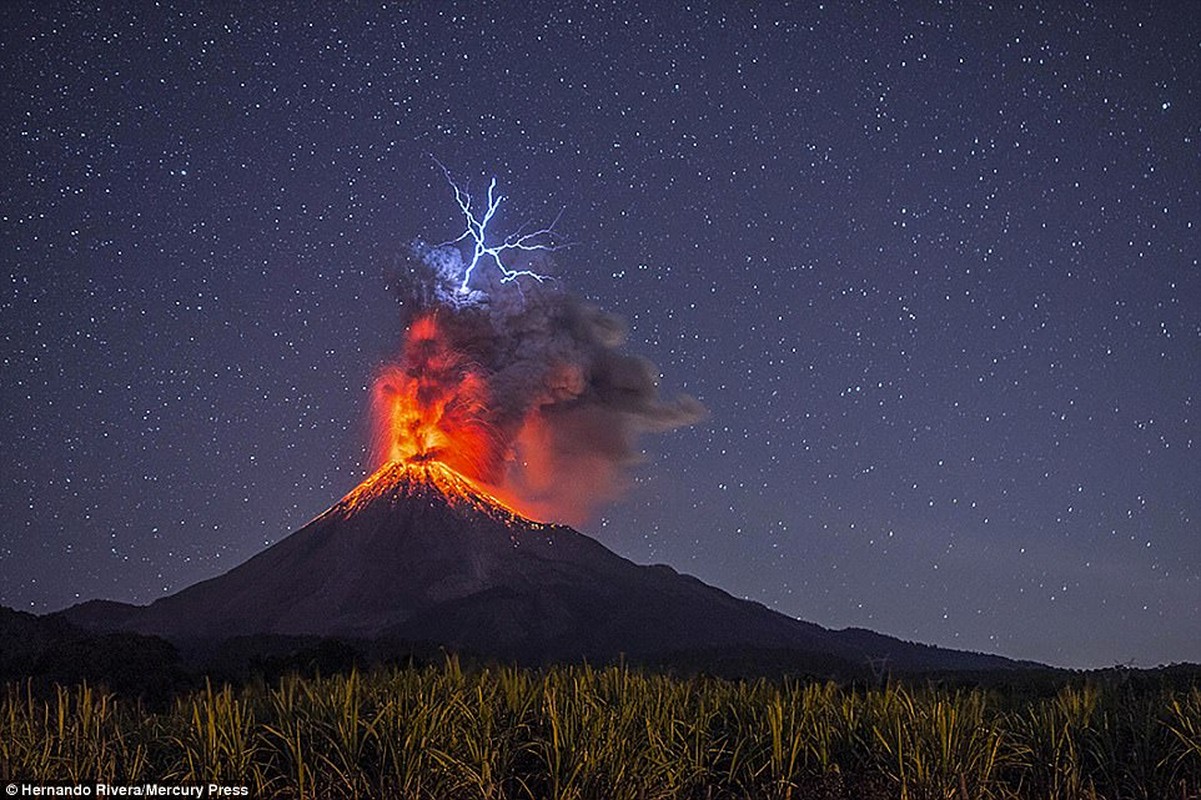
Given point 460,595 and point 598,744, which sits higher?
point 460,595

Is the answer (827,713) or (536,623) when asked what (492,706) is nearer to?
(827,713)

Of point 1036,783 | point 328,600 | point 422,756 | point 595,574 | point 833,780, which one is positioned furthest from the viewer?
point 595,574

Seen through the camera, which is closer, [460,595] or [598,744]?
[598,744]

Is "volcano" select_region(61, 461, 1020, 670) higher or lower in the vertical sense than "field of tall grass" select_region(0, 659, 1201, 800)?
higher

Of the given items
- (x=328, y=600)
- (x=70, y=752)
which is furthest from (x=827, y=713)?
(x=328, y=600)
